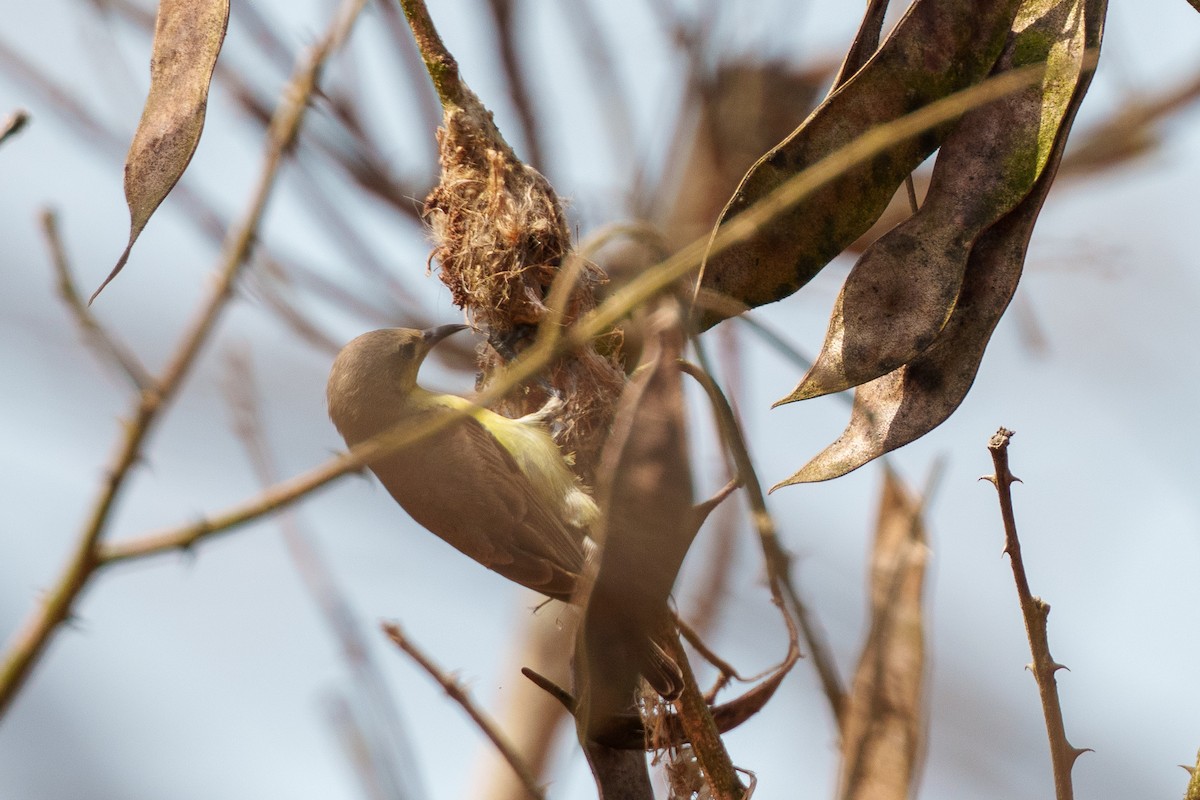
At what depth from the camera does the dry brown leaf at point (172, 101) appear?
2189mm

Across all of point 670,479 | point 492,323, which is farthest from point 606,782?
point 492,323

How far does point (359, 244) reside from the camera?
524cm

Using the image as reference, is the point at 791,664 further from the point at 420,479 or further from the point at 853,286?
the point at 420,479

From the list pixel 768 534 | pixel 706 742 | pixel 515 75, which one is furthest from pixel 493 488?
pixel 768 534

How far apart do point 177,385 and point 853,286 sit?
1137 millimetres

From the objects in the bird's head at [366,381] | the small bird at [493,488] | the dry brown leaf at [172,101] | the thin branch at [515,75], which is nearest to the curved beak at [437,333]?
the bird's head at [366,381]

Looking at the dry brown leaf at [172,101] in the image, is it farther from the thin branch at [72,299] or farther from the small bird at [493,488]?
the small bird at [493,488]

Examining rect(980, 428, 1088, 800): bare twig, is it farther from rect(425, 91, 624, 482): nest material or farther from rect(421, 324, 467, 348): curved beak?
rect(421, 324, 467, 348): curved beak

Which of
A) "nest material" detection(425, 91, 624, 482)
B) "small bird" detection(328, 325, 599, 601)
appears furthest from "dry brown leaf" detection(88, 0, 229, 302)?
"small bird" detection(328, 325, 599, 601)

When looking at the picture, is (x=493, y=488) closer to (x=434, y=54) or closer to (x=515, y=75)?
(x=434, y=54)

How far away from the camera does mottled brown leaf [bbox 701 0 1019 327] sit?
208 cm

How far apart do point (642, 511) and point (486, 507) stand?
2389mm

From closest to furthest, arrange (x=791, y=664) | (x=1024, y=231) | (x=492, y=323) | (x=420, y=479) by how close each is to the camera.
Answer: (x=1024, y=231) < (x=791, y=664) < (x=492, y=323) < (x=420, y=479)

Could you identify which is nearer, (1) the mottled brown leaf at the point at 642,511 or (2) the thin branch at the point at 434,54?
(1) the mottled brown leaf at the point at 642,511
